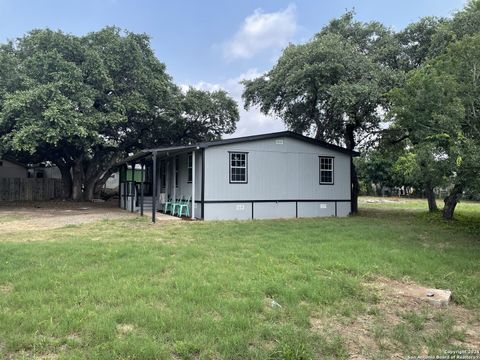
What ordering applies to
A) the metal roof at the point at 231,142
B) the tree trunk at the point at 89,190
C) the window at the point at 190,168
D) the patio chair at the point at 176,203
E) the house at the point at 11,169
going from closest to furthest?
the metal roof at the point at 231,142, the window at the point at 190,168, the patio chair at the point at 176,203, the tree trunk at the point at 89,190, the house at the point at 11,169

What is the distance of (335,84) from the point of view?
14.8m

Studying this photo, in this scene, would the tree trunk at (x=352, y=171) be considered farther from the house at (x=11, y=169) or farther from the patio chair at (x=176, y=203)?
the house at (x=11, y=169)

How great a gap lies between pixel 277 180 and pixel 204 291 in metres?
10.2

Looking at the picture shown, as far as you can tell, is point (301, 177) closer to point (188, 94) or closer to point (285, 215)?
point (285, 215)

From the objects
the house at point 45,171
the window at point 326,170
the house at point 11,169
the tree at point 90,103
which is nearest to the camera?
the window at point 326,170

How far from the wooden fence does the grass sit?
1828 centimetres

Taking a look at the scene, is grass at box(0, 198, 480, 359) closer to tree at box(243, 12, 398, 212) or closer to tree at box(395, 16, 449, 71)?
tree at box(243, 12, 398, 212)

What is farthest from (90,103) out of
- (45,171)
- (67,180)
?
(45,171)

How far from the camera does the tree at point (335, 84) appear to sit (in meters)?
14.6

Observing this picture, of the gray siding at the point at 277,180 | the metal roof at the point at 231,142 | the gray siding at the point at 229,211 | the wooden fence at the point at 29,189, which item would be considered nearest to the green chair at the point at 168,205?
the metal roof at the point at 231,142

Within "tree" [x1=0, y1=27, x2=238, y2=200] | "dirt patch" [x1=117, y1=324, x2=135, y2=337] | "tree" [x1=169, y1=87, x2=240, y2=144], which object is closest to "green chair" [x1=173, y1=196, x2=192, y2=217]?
"tree" [x1=0, y1=27, x2=238, y2=200]

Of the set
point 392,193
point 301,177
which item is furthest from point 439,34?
point 392,193

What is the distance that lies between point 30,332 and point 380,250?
6.23m

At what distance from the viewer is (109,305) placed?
14.4 feet
